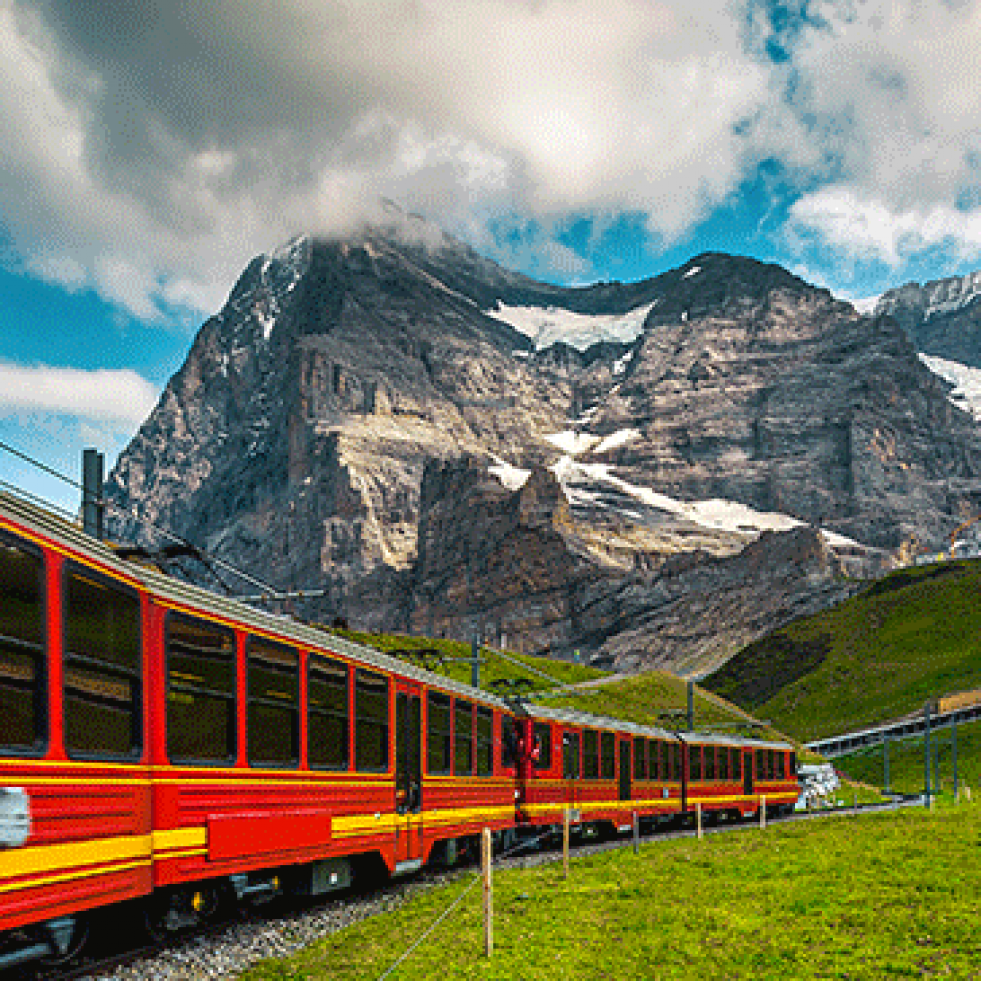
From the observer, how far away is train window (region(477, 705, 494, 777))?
87.0 ft

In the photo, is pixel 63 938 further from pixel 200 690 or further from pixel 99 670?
pixel 200 690

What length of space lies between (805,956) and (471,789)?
13.2 m

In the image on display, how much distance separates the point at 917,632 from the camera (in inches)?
5438

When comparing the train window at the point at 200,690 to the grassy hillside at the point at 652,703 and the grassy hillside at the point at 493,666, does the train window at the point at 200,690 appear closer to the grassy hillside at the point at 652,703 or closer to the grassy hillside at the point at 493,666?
the grassy hillside at the point at 493,666

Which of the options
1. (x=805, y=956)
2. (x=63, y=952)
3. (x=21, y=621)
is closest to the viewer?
(x=21, y=621)

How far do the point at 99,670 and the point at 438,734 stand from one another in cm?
1261

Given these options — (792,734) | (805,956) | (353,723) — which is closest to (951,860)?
(805,956)

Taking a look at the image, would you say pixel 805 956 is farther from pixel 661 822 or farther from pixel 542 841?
pixel 661 822

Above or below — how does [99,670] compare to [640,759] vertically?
above

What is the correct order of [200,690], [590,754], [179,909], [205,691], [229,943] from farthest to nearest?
1. [590,754]
2. [229,943]
3. [179,909]
4. [205,691]
5. [200,690]

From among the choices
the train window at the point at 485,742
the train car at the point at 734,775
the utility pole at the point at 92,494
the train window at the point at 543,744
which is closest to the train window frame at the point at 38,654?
the utility pole at the point at 92,494

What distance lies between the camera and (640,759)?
132ft

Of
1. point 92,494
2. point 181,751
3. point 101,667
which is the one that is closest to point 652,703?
point 92,494

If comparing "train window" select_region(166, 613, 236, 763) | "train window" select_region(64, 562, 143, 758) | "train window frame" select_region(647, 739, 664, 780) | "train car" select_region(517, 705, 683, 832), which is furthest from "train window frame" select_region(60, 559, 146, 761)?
"train window frame" select_region(647, 739, 664, 780)
